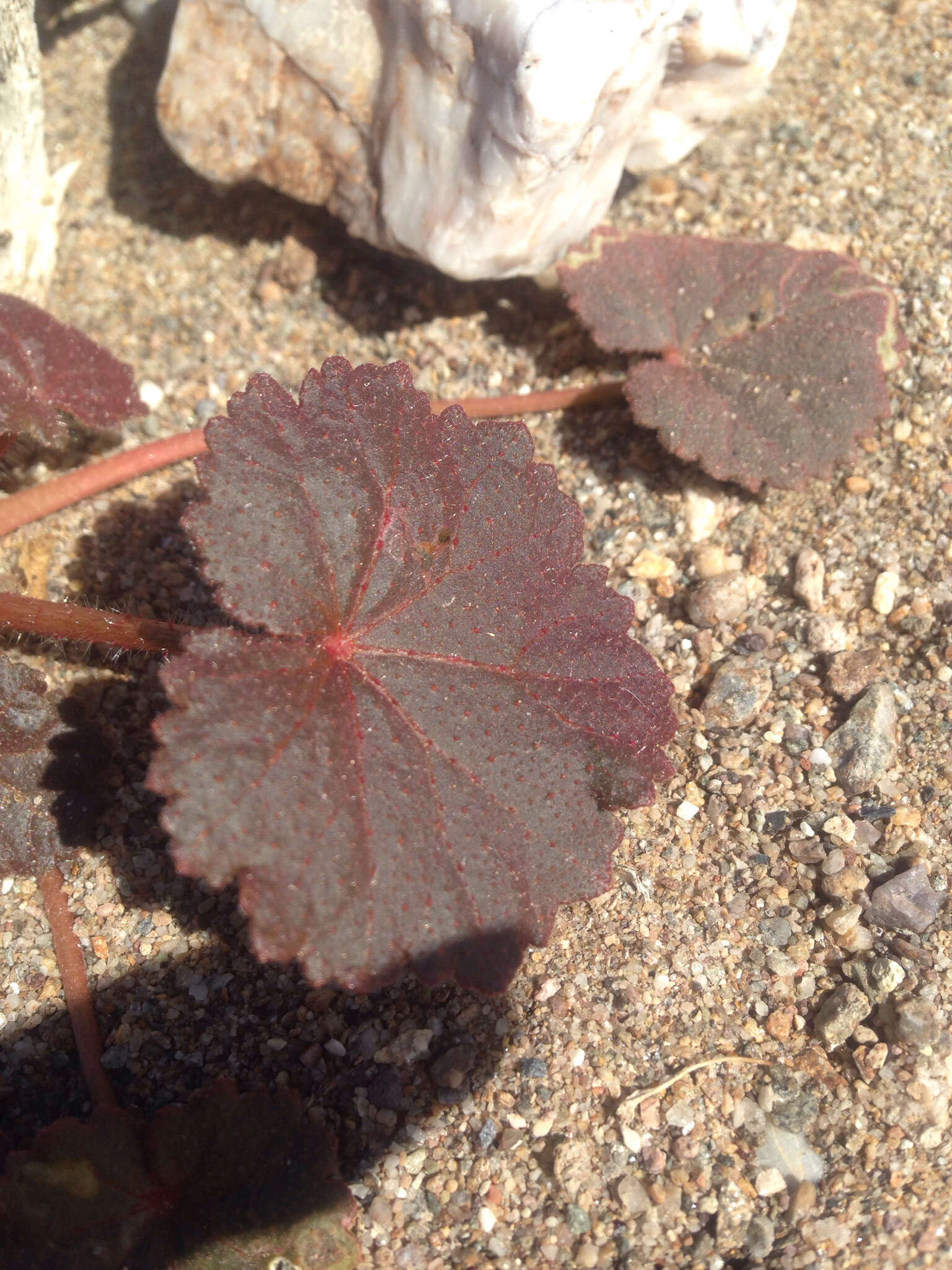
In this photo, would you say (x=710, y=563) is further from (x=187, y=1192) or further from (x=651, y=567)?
(x=187, y=1192)

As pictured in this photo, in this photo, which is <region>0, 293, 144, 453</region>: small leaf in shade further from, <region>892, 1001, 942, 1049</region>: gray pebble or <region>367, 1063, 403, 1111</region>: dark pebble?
<region>892, 1001, 942, 1049</region>: gray pebble

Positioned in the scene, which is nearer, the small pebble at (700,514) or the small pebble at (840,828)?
the small pebble at (840,828)

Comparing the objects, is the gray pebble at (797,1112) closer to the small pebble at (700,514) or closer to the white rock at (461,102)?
the small pebble at (700,514)

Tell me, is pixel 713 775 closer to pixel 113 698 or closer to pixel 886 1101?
pixel 886 1101

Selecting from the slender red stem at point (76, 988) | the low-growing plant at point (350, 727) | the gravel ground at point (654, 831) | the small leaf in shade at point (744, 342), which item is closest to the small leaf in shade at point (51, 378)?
the low-growing plant at point (350, 727)

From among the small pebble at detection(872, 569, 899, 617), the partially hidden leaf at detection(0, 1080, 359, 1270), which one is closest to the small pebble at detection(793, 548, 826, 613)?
the small pebble at detection(872, 569, 899, 617)

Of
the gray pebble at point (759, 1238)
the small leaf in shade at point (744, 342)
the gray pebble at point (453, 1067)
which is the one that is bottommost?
the gray pebble at point (453, 1067)
